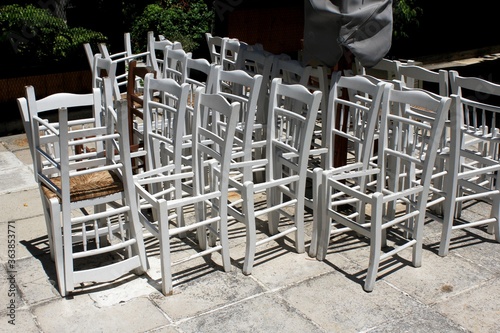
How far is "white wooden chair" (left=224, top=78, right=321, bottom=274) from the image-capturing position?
4012mm

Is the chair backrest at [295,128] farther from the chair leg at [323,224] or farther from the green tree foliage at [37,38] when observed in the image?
the green tree foliage at [37,38]

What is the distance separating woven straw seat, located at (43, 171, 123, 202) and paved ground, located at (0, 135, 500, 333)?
0.60m

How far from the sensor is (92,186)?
3.80 meters

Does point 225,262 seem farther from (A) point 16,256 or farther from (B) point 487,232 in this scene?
(B) point 487,232

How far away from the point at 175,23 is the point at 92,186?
21.3ft

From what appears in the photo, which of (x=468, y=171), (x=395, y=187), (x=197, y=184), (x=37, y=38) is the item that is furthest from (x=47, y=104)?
(x=37, y=38)

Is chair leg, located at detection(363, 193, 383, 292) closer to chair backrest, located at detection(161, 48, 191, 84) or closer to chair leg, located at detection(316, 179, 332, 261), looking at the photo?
chair leg, located at detection(316, 179, 332, 261)

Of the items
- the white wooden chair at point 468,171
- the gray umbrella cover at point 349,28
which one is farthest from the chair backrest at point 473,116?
the gray umbrella cover at point 349,28

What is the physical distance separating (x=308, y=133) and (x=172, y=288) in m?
1.24

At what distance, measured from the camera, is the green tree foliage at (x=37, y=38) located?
26.0 feet

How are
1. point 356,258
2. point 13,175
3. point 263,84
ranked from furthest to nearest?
point 13,175, point 263,84, point 356,258

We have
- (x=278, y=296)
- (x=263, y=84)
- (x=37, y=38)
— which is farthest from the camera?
(x=37, y=38)

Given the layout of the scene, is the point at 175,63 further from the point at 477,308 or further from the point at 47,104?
the point at 477,308

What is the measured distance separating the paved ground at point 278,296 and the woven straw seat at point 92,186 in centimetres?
60
